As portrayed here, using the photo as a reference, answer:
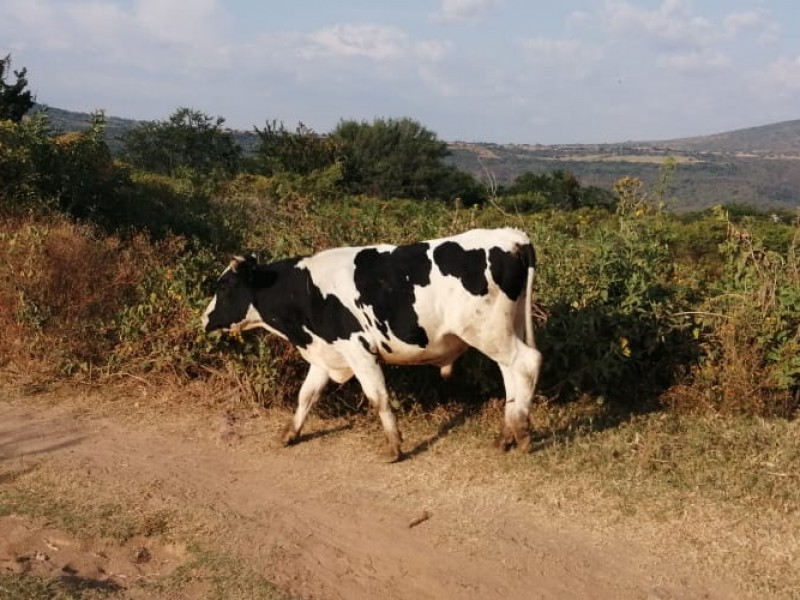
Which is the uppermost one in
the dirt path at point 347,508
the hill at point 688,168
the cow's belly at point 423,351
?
the cow's belly at point 423,351

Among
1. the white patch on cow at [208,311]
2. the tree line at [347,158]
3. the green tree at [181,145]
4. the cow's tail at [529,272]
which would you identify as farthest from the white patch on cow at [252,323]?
the green tree at [181,145]

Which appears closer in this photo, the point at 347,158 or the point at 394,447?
the point at 394,447

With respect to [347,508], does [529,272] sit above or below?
above

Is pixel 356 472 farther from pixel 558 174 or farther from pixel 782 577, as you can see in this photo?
pixel 558 174

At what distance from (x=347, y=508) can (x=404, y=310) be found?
4.85 feet

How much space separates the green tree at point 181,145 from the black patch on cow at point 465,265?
106 ft

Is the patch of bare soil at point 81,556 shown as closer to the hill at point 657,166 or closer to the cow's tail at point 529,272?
the cow's tail at point 529,272

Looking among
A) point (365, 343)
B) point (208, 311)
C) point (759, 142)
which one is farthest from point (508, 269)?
point (759, 142)

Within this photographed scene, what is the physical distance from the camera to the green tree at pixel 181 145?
38.2m

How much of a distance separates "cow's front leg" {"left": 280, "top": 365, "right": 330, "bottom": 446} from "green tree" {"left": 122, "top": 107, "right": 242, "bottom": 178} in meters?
31.8

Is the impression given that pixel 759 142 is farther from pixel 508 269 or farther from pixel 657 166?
pixel 508 269

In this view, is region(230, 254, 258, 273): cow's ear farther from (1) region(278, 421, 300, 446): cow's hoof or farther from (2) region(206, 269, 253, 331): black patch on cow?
(1) region(278, 421, 300, 446): cow's hoof

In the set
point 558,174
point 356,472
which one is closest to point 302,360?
point 356,472

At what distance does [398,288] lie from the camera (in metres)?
6.27
